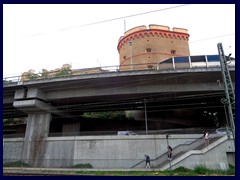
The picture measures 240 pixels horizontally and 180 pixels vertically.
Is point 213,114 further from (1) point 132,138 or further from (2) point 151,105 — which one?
(1) point 132,138

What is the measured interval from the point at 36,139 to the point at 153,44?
34.6 meters

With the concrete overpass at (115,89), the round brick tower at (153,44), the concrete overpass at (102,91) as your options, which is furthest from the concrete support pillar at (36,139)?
the round brick tower at (153,44)

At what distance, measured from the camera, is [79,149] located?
23594mm

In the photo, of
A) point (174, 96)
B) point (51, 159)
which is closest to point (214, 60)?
point (174, 96)

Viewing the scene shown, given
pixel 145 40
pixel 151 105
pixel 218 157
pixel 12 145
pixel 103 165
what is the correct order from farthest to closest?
pixel 145 40 → pixel 151 105 → pixel 12 145 → pixel 103 165 → pixel 218 157

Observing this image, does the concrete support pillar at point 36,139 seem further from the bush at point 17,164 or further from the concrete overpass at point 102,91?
the bush at point 17,164

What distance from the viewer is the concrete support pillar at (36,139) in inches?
946

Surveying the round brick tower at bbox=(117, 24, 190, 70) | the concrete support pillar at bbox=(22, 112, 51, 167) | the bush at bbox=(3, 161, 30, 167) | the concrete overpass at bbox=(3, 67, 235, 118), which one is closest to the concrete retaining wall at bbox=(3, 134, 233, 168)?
the concrete support pillar at bbox=(22, 112, 51, 167)

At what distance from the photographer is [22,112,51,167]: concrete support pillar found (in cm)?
2403

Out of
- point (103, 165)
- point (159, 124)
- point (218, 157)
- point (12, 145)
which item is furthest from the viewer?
point (159, 124)

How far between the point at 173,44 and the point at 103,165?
37.1 metres

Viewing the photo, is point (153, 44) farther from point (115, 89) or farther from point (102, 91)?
point (102, 91)

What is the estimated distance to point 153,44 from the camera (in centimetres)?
4966

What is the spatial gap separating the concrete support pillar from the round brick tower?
26.6 meters
